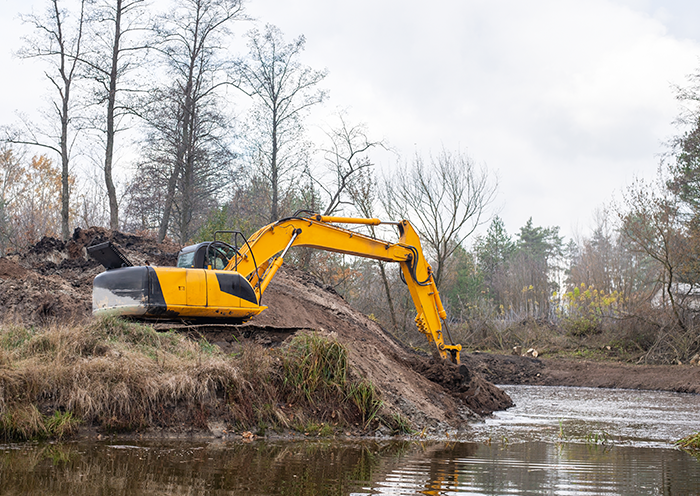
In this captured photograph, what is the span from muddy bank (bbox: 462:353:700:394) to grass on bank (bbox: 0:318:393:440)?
1311 centimetres

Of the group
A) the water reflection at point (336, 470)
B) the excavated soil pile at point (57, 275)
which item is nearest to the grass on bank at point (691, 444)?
the water reflection at point (336, 470)

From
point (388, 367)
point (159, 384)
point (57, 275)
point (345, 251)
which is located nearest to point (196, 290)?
point (159, 384)

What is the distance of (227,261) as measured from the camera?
11.6 m

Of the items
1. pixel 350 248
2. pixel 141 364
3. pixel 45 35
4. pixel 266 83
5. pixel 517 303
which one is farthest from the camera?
pixel 517 303

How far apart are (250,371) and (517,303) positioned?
119ft

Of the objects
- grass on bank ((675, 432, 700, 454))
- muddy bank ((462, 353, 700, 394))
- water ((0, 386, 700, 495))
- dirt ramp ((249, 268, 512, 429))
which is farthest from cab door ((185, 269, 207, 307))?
muddy bank ((462, 353, 700, 394))

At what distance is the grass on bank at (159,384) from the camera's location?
725cm

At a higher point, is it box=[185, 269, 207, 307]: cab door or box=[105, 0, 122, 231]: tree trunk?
box=[105, 0, 122, 231]: tree trunk

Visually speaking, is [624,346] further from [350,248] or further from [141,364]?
[141,364]

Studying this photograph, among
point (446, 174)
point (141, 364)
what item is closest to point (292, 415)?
point (141, 364)

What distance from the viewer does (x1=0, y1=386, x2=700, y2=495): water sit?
16.3 ft

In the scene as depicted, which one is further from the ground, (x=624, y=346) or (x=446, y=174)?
(x=446, y=174)

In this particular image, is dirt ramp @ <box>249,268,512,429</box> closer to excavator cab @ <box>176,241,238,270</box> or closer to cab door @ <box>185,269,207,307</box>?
cab door @ <box>185,269,207,307</box>

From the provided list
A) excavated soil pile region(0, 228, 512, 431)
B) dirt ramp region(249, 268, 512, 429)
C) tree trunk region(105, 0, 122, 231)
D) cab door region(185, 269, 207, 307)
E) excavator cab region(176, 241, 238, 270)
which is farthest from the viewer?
tree trunk region(105, 0, 122, 231)
